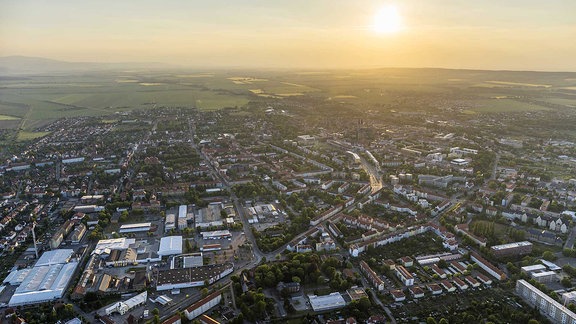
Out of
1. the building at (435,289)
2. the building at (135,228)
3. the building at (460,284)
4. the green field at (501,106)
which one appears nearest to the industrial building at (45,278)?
the building at (135,228)

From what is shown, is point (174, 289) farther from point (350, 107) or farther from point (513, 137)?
point (350, 107)

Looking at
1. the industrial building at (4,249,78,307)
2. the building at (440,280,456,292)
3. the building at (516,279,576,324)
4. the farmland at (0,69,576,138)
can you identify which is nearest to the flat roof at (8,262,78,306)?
the industrial building at (4,249,78,307)

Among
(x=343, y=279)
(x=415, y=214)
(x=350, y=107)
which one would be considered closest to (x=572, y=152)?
(x=415, y=214)

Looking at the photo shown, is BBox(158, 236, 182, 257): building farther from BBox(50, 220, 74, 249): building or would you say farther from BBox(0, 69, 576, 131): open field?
BBox(0, 69, 576, 131): open field

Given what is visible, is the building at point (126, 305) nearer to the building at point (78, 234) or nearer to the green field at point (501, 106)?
the building at point (78, 234)

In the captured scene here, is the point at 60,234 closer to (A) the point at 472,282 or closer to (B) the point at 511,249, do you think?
(A) the point at 472,282

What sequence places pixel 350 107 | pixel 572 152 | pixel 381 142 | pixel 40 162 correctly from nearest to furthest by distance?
pixel 40 162 < pixel 572 152 < pixel 381 142 < pixel 350 107

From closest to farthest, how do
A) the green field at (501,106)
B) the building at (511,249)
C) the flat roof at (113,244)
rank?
the building at (511,249)
the flat roof at (113,244)
the green field at (501,106)
